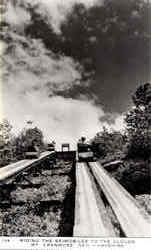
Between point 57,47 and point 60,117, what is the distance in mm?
1521

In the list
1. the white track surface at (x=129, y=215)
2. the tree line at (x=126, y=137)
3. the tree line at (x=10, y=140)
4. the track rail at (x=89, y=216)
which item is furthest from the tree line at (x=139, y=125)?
the tree line at (x=10, y=140)

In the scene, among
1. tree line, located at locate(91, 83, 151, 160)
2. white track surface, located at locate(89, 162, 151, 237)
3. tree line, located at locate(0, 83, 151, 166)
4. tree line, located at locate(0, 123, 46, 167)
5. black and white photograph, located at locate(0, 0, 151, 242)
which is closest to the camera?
white track surface, located at locate(89, 162, 151, 237)

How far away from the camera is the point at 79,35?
230 inches

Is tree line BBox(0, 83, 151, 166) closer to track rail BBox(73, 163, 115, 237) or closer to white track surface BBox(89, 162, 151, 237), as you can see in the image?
white track surface BBox(89, 162, 151, 237)

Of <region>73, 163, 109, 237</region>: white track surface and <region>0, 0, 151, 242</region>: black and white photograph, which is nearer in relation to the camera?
<region>73, 163, 109, 237</region>: white track surface

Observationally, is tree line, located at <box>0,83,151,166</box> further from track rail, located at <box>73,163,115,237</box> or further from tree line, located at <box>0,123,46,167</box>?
track rail, located at <box>73,163,115,237</box>

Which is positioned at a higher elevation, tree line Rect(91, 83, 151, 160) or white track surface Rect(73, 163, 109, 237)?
tree line Rect(91, 83, 151, 160)

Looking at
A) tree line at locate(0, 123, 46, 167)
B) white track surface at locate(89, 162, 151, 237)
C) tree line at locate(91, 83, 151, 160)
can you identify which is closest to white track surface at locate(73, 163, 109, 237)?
white track surface at locate(89, 162, 151, 237)

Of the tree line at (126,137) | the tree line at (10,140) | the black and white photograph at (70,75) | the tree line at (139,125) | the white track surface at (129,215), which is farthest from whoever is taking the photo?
the tree line at (10,140)

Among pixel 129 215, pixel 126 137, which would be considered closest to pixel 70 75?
pixel 129 215

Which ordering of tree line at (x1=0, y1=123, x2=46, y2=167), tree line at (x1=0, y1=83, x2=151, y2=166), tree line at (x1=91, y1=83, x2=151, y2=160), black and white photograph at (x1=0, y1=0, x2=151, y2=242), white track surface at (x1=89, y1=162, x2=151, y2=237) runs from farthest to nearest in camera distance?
tree line at (x1=0, y1=123, x2=46, y2=167), tree line at (x1=0, y1=83, x2=151, y2=166), tree line at (x1=91, y1=83, x2=151, y2=160), black and white photograph at (x1=0, y1=0, x2=151, y2=242), white track surface at (x1=89, y1=162, x2=151, y2=237)

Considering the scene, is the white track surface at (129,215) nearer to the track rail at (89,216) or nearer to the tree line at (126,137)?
the track rail at (89,216)

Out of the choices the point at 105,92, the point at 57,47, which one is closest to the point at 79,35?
the point at 57,47

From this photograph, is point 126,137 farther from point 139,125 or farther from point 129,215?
point 129,215
